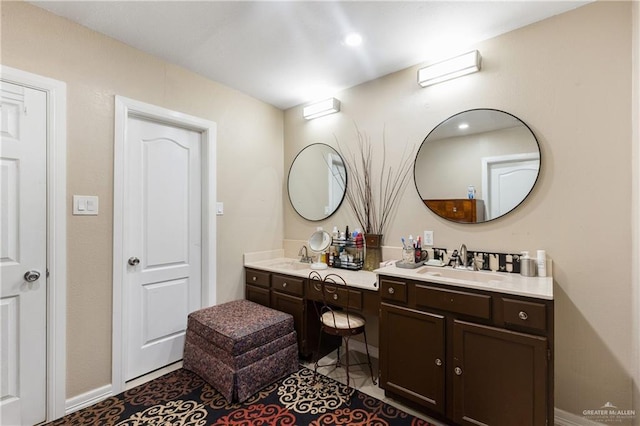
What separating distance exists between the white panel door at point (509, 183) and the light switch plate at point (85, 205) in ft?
9.30

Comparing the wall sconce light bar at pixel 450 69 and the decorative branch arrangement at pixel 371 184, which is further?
the decorative branch arrangement at pixel 371 184

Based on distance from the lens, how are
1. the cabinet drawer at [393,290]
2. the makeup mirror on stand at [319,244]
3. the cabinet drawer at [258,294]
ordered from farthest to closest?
the makeup mirror on stand at [319,244] → the cabinet drawer at [258,294] → the cabinet drawer at [393,290]

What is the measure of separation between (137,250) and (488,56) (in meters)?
3.10

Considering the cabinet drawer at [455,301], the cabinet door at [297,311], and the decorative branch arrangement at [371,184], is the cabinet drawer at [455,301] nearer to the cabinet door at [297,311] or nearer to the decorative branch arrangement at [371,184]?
the decorative branch arrangement at [371,184]

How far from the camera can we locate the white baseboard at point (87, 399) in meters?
1.89

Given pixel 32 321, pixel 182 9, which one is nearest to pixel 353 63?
pixel 182 9

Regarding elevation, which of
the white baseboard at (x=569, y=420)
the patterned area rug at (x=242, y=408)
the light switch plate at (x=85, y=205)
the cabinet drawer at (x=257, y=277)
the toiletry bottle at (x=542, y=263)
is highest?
the light switch plate at (x=85, y=205)

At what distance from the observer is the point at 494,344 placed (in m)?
1.59

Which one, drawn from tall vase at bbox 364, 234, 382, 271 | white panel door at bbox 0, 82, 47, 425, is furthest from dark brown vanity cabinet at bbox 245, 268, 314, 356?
white panel door at bbox 0, 82, 47, 425

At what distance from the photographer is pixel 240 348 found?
6.69ft

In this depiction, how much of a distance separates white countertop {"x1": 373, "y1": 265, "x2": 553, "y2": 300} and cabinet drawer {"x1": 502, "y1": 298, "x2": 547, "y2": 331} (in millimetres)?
52

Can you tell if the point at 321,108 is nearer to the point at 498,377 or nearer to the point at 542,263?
the point at 542,263

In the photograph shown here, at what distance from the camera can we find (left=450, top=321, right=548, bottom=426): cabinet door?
1.47 meters

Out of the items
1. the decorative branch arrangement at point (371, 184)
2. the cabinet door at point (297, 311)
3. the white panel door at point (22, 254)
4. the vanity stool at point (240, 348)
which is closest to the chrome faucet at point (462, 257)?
the decorative branch arrangement at point (371, 184)
